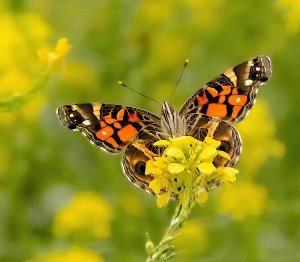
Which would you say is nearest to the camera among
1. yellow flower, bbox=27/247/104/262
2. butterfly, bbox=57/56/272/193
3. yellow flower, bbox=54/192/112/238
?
butterfly, bbox=57/56/272/193

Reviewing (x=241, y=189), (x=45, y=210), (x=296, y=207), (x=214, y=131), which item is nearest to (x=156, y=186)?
(x=214, y=131)

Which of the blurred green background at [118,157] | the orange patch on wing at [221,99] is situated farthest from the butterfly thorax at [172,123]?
the blurred green background at [118,157]

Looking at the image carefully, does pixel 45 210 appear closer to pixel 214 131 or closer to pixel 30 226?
pixel 30 226

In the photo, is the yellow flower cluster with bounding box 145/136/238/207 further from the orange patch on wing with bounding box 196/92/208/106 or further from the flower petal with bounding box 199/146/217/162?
the orange patch on wing with bounding box 196/92/208/106

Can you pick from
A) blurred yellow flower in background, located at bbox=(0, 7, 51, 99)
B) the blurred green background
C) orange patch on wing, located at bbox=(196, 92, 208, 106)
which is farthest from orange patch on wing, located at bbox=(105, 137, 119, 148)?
blurred yellow flower in background, located at bbox=(0, 7, 51, 99)

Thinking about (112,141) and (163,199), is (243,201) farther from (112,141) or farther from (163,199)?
(163,199)

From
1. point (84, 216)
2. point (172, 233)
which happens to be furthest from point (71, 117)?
point (84, 216)
